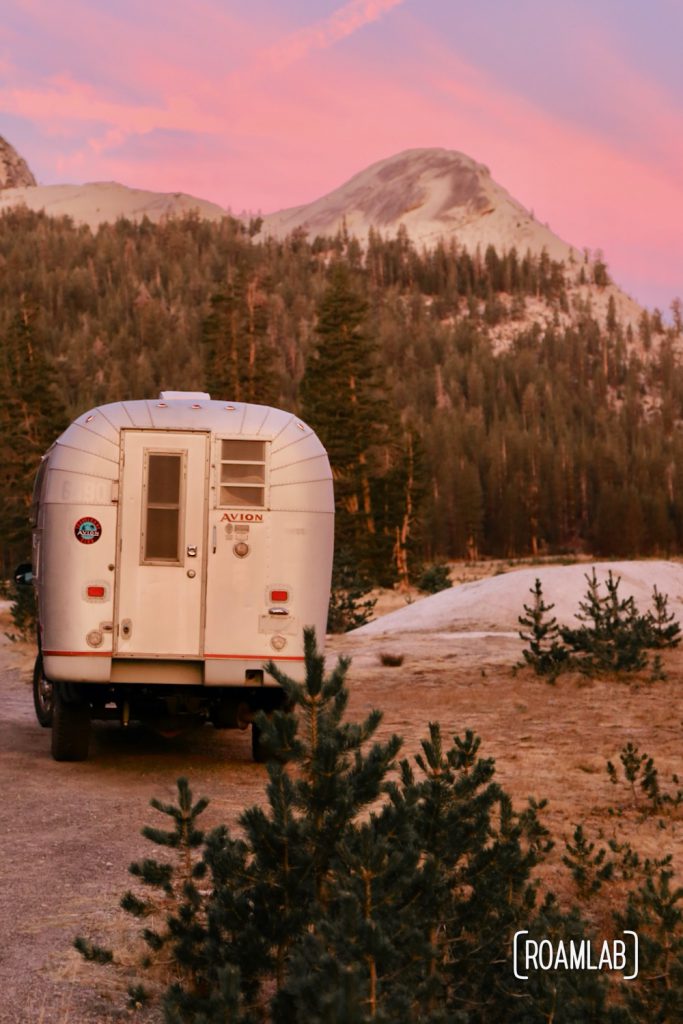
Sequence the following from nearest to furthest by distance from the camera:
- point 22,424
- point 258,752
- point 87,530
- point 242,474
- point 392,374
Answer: point 87,530 → point 242,474 → point 258,752 → point 22,424 → point 392,374

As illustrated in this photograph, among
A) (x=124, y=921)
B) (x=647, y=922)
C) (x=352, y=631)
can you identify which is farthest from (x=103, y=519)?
(x=352, y=631)

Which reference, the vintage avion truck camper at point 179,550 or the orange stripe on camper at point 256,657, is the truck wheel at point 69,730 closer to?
the vintage avion truck camper at point 179,550

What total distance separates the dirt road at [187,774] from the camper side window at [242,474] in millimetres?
2642

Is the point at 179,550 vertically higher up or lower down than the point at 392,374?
lower down

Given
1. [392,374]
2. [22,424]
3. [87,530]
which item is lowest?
[87,530]

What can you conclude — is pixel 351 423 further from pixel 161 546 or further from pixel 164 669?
pixel 164 669

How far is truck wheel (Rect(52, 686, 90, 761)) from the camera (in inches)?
408

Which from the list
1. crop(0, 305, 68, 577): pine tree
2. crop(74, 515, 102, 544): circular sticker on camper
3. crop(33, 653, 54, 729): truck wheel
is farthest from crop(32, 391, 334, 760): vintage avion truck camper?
crop(0, 305, 68, 577): pine tree

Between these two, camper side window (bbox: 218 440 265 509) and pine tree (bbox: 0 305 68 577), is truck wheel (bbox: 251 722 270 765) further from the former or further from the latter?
pine tree (bbox: 0 305 68 577)

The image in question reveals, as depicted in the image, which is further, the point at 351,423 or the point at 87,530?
the point at 351,423

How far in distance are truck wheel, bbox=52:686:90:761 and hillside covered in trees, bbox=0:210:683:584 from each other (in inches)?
798

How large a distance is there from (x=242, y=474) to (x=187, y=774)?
3003 mm

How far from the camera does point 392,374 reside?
137m

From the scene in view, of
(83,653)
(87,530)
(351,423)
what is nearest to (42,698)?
(83,653)
